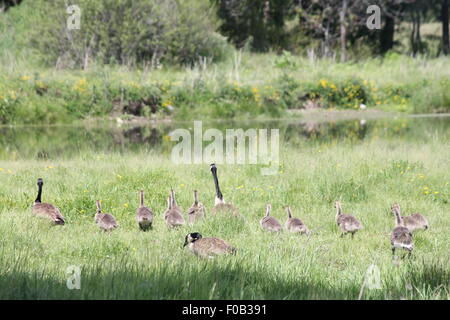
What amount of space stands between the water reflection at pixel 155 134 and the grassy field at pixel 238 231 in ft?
7.46

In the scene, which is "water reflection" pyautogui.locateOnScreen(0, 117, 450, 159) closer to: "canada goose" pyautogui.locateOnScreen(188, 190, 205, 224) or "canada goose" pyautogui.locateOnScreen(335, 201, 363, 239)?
"canada goose" pyautogui.locateOnScreen(188, 190, 205, 224)

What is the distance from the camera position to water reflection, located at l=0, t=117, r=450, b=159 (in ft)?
55.3

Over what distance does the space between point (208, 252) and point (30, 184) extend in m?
5.77

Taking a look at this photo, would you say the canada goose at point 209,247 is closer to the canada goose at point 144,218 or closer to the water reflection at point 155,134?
the canada goose at point 144,218

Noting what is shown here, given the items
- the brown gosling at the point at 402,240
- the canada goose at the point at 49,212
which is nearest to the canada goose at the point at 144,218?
the canada goose at the point at 49,212

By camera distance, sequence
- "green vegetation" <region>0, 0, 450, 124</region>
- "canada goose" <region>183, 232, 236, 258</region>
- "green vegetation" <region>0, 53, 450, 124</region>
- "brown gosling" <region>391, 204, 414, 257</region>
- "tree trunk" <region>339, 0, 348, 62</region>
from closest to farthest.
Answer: "canada goose" <region>183, 232, 236, 258</region> → "brown gosling" <region>391, 204, 414, 257</region> → "green vegetation" <region>0, 53, 450, 124</region> → "green vegetation" <region>0, 0, 450, 124</region> → "tree trunk" <region>339, 0, 348, 62</region>

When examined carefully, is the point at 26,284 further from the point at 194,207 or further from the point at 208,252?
the point at 194,207

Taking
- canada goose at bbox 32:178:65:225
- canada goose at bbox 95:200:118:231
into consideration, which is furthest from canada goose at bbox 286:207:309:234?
canada goose at bbox 32:178:65:225

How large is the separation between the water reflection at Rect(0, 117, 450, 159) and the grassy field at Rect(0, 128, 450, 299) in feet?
7.46

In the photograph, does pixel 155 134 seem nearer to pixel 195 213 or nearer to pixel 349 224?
pixel 195 213

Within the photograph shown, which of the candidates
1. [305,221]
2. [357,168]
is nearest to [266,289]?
[305,221]

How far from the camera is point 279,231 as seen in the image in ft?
26.9

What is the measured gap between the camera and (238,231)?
827 cm

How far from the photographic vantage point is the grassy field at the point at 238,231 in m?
5.33
